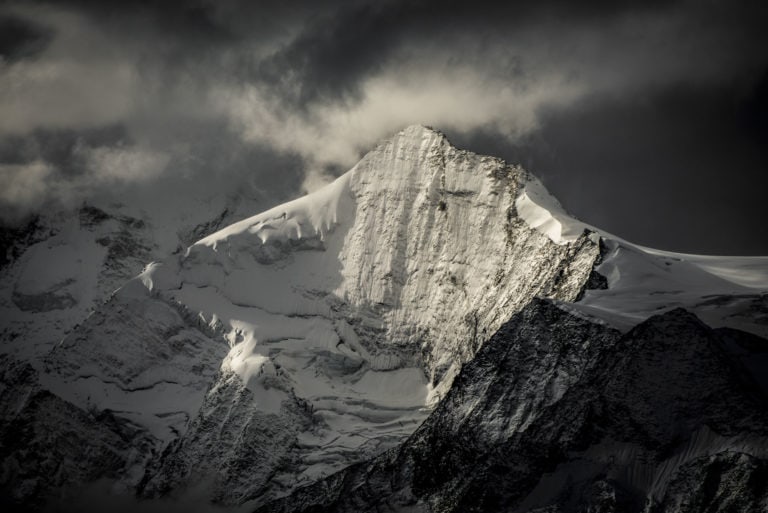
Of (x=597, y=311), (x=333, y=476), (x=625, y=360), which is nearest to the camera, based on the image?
(x=625, y=360)

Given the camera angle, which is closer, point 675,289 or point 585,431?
point 585,431

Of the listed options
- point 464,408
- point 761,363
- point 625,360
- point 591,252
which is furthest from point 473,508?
point 591,252

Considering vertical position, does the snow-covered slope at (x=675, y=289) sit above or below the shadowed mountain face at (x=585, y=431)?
above

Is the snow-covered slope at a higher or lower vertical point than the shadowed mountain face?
higher

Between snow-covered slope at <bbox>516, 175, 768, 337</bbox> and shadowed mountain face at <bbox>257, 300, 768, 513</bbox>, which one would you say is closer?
shadowed mountain face at <bbox>257, 300, 768, 513</bbox>

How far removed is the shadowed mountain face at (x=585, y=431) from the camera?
13662 cm

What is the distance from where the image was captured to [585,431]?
148875 millimetres

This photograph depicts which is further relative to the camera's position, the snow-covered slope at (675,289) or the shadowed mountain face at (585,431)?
the snow-covered slope at (675,289)

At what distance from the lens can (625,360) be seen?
150125 mm

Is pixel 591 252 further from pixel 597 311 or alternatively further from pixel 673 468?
pixel 673 468

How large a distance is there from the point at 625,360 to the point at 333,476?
5275 cm

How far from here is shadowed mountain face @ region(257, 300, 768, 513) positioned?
448 feet

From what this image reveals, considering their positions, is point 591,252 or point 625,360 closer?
point 625,360

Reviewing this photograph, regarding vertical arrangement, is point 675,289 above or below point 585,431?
above
